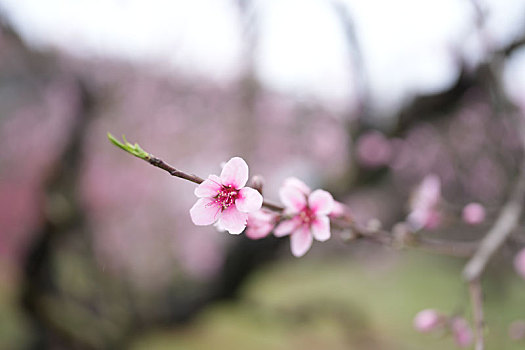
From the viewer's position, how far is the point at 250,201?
611 millimetres

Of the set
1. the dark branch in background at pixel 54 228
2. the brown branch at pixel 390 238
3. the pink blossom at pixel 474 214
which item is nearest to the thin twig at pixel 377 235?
the brown branch at pixel 390 238

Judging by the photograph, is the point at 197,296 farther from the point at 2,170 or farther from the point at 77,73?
the point at 2,170

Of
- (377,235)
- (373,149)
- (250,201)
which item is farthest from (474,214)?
(373,149)

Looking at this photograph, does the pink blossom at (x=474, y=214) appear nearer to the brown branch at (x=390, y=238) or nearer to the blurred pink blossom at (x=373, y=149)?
the brown branch at (x=390, y=238)

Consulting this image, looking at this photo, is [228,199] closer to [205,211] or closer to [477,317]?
[205,211]

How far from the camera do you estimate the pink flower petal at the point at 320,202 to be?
72 cm

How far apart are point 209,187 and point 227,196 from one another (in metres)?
0.04

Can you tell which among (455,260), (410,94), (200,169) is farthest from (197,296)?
(455,260)

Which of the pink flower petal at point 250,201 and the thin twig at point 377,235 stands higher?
the thin twig at point 377,235

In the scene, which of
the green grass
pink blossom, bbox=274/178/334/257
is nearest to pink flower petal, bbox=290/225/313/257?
pink blossom, bbox=274/178/334/257

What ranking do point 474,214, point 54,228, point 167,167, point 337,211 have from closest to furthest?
point 167,167
point 337,211
point 474,214
point 54,228

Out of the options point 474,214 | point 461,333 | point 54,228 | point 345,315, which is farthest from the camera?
point 345,315

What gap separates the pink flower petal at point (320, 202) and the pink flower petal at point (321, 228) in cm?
1

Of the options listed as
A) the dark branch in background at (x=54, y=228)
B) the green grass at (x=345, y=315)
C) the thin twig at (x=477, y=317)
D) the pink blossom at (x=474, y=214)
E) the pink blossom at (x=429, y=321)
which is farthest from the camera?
the green grass at (x=345, y=315)
